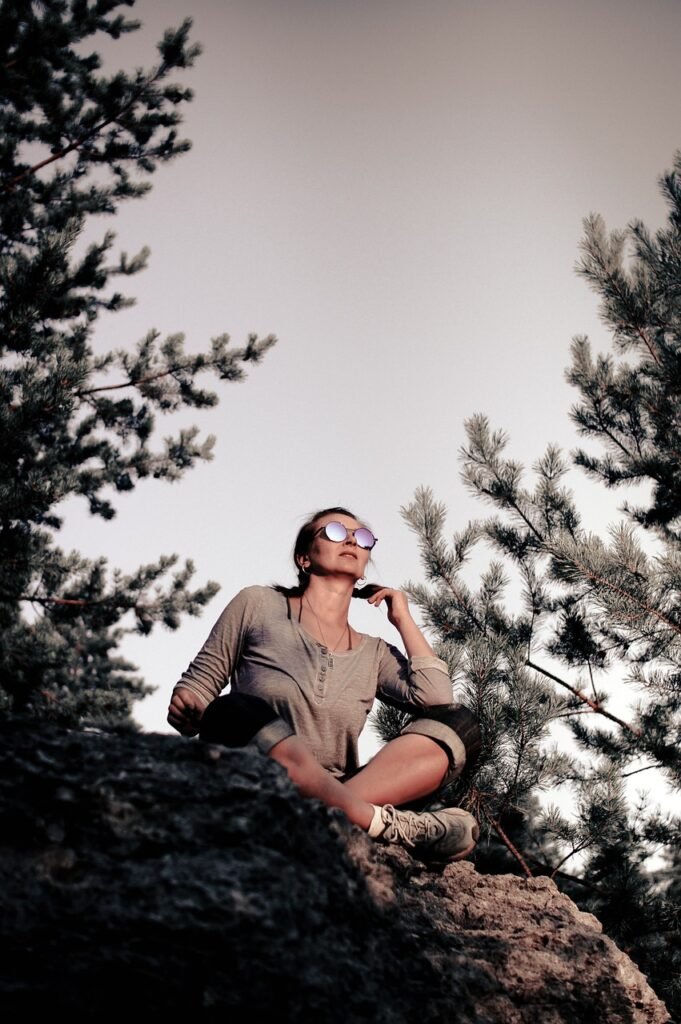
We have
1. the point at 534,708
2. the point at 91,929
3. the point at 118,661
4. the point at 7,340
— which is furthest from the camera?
the point at 118,661

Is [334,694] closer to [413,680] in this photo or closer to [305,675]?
[305,675]

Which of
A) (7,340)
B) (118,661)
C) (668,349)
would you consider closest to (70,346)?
(7,340)

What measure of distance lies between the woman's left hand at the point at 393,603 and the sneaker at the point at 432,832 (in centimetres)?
78

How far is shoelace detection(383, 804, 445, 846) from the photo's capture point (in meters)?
2.39

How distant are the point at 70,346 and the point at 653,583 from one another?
587 centimetres

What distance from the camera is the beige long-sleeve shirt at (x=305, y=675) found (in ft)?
9.32

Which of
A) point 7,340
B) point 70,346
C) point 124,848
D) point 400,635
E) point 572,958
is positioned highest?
point 70,346

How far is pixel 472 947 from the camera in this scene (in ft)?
7.13

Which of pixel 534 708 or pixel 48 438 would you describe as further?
pixel 48 438

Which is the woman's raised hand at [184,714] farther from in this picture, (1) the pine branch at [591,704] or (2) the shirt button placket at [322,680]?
(1) the pine branch at [591,704]

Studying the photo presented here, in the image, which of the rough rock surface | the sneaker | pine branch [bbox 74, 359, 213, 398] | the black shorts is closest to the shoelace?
the sneaker

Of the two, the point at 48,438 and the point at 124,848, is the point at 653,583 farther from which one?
the point at 48,438

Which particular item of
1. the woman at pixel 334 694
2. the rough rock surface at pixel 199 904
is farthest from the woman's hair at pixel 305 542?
the rough rock surface at pixel 199 904

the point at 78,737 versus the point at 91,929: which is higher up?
the point at 78,737
